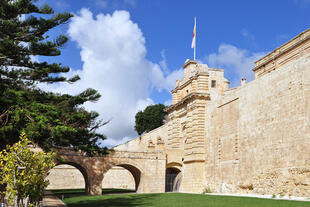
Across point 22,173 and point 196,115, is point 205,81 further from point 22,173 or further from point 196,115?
point 22,173

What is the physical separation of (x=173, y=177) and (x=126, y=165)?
13.8ft

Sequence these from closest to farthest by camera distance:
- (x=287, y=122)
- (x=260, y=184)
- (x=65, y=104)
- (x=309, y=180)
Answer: (x=65, y=104) < (x=309, y=180) < (x=287, y=122) < (x=260, y=184)

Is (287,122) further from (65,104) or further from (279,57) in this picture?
(65,104)

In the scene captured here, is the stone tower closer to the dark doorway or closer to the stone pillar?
the dark doorway

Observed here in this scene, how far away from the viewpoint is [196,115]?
23422 mm

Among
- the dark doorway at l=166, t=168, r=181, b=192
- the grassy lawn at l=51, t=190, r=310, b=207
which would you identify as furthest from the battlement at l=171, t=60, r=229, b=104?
the grassy lawn at l=51, t=190, r=310, b=207

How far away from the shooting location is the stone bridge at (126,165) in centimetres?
2334

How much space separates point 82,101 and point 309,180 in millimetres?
8863

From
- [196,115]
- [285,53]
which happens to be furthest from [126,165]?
[285,53]

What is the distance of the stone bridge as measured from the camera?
23.3 m

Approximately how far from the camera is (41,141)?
439 inches

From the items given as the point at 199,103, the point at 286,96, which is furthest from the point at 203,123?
the point at 286,96

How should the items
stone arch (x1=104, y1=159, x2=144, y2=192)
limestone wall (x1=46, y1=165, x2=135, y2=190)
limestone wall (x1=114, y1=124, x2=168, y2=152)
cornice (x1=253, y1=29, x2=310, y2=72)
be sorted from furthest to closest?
limestone wall (x1=46, y1=165, x2=135, y2=190) < limestone wall (x1=114, y1=124, x2=168, y2=152) < stone arch (x1=104, y1=159, x2=144, y2=192) < cornice (x1=253, y1=29, x2=310, y2=72)

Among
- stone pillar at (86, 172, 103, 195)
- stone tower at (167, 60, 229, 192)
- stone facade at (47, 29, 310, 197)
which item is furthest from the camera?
stone pillar at (86, 172, 103, 195)
